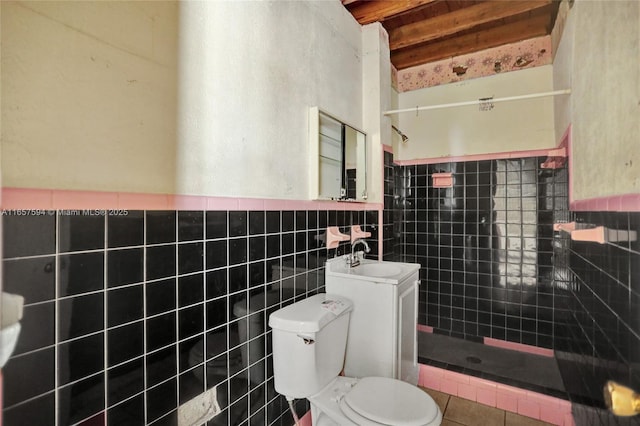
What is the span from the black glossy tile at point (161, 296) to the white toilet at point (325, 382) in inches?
18.3

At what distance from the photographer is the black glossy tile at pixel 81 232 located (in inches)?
29.4

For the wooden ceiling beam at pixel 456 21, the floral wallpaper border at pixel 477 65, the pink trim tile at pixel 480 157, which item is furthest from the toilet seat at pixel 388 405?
the floral wallpaper border at pixel 477 65

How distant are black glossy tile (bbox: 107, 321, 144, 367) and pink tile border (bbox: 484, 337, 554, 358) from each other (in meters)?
2.72

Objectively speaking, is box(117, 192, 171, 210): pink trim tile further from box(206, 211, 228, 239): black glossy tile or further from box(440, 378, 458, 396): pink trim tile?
box(440, 378, 458, 396): pink trim tile

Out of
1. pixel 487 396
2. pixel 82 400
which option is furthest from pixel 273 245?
pixel 487 396

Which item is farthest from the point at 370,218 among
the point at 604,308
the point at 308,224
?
the point at 604,308

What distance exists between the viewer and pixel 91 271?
798mm

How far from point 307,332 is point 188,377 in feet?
1.51

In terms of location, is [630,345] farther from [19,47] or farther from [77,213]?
[19,47]

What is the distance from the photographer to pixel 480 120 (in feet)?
8.74

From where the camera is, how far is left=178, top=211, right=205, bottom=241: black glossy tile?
101 cm

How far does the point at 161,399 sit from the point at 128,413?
0.32 feet

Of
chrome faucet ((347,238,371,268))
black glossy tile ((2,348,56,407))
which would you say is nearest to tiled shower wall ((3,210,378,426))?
black glossy tile ((2,348,56,407))

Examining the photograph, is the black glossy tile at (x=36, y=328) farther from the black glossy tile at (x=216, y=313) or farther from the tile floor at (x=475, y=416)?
the tile floor at (x=475, y=416)
